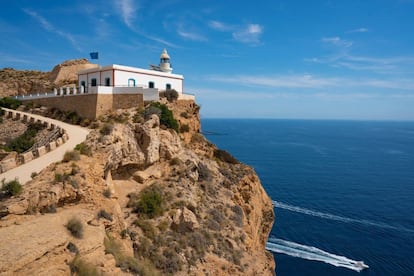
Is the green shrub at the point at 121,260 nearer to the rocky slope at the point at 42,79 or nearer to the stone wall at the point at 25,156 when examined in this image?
the stone wall at the point at 25,156

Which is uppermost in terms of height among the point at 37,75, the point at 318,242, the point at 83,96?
the point at 37,75

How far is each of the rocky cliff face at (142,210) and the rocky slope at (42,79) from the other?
23.9 metres

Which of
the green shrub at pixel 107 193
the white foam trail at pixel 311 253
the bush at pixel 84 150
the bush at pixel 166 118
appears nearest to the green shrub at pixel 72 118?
the bush at pixel 166 118

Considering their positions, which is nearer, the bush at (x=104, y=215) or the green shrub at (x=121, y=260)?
the green shrub at (x=121, y=260)

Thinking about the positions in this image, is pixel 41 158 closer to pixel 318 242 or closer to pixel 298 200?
pixel 318 242

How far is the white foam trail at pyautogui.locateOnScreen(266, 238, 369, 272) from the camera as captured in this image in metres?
33.2

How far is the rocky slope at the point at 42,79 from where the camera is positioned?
42969 millimetres

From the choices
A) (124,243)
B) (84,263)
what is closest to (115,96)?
(124,243)

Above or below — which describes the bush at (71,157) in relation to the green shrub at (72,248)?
above

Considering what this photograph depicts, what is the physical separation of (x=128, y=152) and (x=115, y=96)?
9944mm

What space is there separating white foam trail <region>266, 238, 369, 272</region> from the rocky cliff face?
1173 cm

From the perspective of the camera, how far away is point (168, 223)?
17.5 m

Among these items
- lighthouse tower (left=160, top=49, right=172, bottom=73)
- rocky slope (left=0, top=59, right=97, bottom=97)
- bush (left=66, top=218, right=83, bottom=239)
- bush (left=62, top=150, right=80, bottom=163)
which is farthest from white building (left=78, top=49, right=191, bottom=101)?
bush (left=66, top=218, right=83, bottom=239)

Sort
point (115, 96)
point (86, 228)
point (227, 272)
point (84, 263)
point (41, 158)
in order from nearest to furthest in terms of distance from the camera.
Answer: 1. point (84, 263)
2. point (86, 228)
3. point (41, 158)
4. point (227, 272)
5. point (115, 96)
